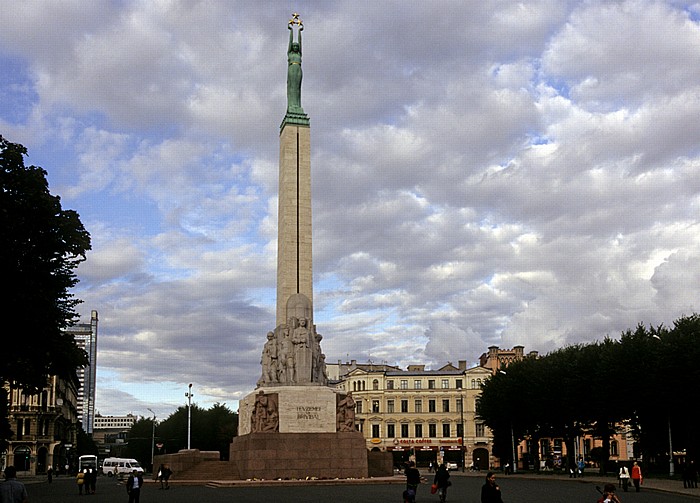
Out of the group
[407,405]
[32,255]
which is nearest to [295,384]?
[32,255]

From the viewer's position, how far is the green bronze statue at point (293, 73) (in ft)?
167

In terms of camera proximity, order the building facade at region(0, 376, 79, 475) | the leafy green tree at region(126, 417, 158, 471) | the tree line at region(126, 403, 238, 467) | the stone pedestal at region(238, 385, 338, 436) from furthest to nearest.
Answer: the leafy green tree at region(126, 417, 158, 471)
the tree line at region(126, 403, 238, 467)
the building facade at region(0, 376, 79, 475)
the stone pedestal at region(238, 385, 338, 436)

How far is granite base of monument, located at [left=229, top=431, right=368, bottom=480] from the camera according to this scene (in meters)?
40.3

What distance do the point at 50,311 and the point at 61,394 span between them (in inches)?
3108

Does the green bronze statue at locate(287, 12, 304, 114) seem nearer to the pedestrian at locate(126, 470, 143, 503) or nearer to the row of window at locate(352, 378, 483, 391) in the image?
the pedestrian at locate(126, 470, 143, 503)

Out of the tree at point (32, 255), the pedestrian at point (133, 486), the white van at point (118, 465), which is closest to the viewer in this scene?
the pedestrian at point (133, 486)

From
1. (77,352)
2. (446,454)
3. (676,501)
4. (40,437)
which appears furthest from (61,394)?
(676,501)

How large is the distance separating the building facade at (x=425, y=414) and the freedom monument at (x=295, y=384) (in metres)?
55.1

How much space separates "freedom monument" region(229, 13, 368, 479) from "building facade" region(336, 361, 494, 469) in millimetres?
55128

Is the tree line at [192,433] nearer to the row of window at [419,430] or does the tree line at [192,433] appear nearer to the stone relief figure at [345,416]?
the row of window at [419,430]

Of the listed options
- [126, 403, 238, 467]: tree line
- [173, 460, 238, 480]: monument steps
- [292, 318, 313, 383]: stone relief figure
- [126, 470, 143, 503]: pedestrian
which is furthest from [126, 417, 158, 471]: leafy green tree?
[126, 470, 143, 503]: pedestrian

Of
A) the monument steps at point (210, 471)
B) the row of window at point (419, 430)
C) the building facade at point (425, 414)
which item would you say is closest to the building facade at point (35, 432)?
the building facade at point (425, 414)

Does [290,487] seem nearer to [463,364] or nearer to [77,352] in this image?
[77,352]

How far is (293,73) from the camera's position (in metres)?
52.1
